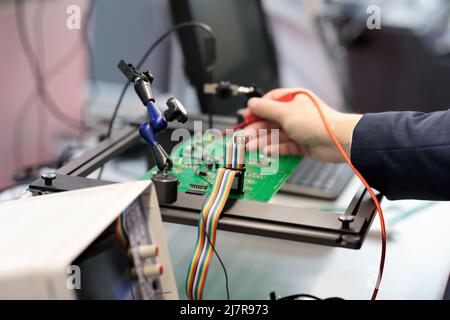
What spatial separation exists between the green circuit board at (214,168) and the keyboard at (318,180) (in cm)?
21

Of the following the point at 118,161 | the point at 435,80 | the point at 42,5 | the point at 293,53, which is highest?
Result: the point at 42,5

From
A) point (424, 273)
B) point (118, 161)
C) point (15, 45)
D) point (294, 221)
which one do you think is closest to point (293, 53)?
point (118, 161)

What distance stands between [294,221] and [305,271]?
33 cm

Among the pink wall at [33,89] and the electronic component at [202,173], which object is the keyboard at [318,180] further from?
the pink wall at [33,89]

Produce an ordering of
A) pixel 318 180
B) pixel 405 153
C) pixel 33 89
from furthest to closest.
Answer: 1. pixel 33 89
2. pixel 318 180
3. pixel 405 153

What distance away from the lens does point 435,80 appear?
2879mm

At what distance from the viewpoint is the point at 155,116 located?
2.41ft

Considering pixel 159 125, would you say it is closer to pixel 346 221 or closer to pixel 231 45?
pixel 346 221

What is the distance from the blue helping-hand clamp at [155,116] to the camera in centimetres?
73

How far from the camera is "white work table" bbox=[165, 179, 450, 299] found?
0.93 meters

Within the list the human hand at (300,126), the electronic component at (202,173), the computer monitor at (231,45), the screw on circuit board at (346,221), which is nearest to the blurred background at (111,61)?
the computer monitor at (231,45)

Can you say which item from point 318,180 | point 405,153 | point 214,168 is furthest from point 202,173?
point 318,180

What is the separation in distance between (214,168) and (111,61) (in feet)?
2.76
